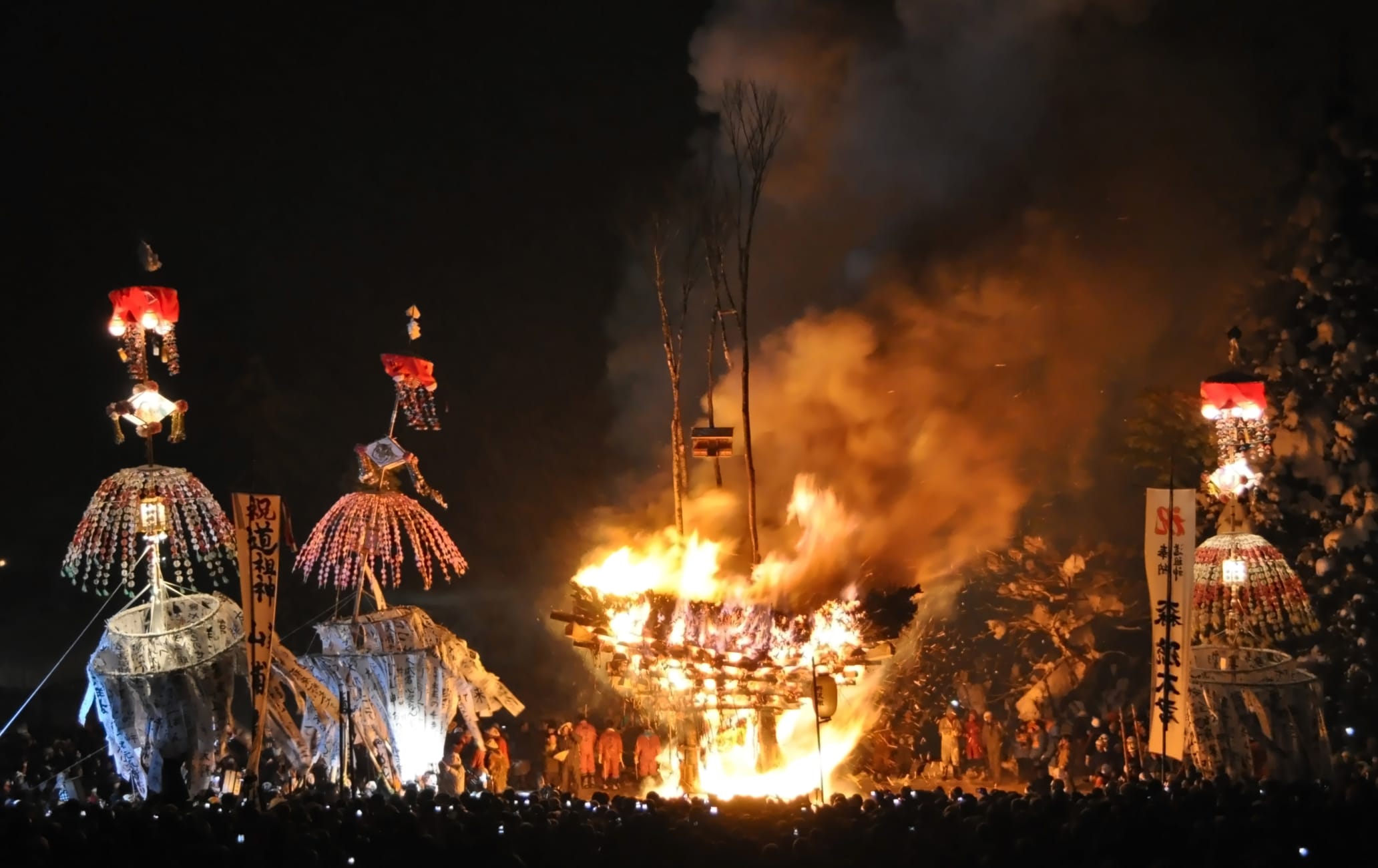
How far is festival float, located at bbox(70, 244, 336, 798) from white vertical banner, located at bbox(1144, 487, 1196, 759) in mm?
9965

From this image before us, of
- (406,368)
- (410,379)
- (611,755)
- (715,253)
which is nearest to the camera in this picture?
(406,368)

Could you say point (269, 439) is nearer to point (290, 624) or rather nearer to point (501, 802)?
point (290, 624)

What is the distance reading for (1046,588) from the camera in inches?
821

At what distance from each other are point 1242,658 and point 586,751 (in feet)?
29.4

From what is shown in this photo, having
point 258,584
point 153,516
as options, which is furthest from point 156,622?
point 258,584

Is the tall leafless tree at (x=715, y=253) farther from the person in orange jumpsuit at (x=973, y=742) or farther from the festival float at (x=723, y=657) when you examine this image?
the person in orange jumpsuit at (x=973, y=742)

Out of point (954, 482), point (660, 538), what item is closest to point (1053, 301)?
point (954, 482)

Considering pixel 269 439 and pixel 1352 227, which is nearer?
pixel 1352 227

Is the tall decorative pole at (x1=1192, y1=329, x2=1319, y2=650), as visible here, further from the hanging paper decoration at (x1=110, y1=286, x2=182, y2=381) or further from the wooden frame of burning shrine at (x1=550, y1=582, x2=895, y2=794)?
the hanging paper decoration at (x1=110, y1=286, x2=182, y2=381)

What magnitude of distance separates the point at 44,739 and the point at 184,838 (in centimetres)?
955

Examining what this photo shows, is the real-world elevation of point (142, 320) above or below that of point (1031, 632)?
above

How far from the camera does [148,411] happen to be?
548 inches

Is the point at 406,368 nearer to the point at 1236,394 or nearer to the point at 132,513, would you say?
the point at 132,513

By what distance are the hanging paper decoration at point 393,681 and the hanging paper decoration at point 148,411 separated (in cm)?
312
